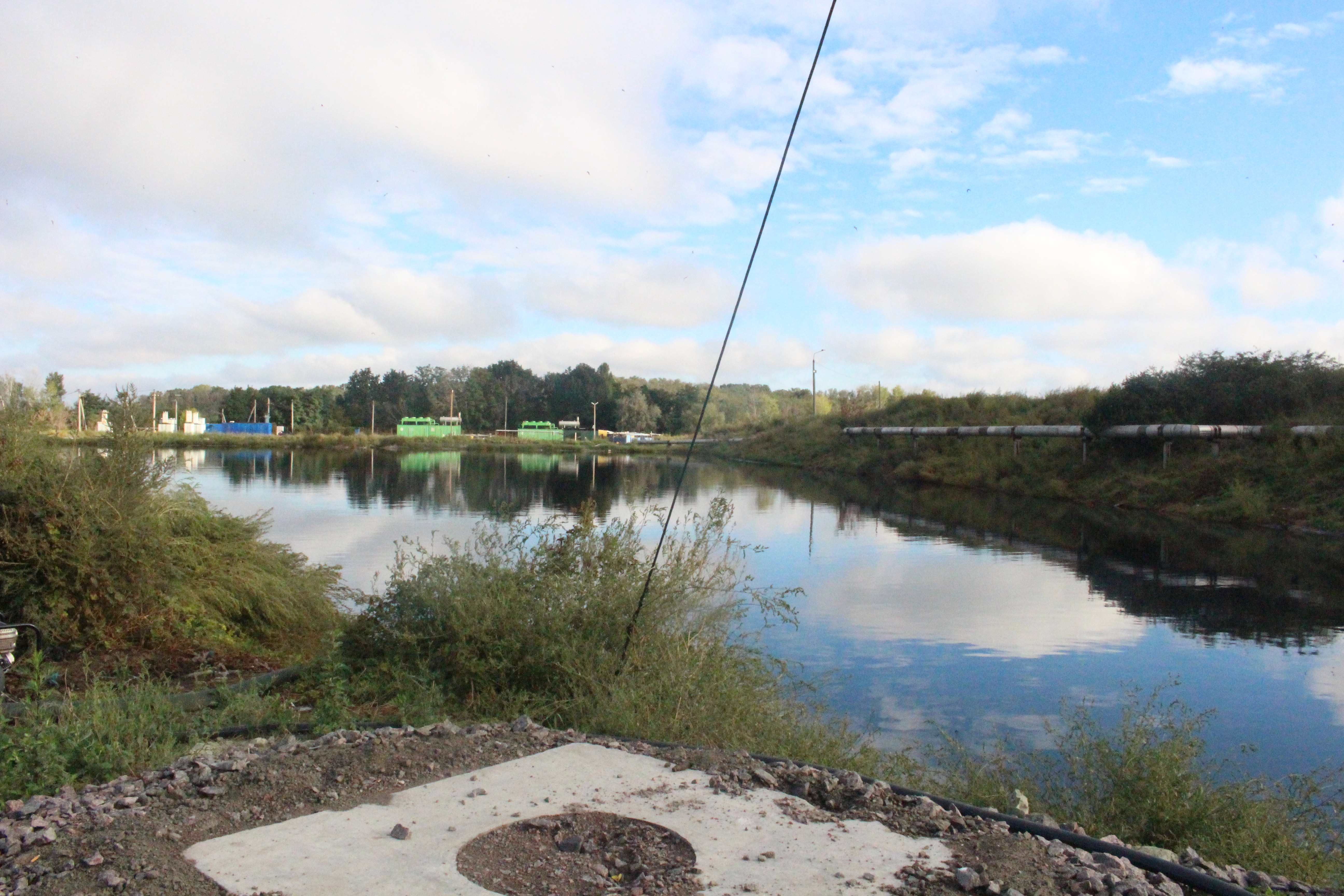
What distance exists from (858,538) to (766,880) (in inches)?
713

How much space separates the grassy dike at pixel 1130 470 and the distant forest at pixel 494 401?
56333mm

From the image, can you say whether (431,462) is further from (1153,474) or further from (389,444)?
(1153,474)

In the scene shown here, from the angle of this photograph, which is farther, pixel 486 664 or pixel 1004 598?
pixel 1004 598

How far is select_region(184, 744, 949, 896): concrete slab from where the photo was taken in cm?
350

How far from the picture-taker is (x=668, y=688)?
6164mm

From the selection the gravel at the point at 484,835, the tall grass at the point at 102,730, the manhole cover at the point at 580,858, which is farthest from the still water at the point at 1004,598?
the tall grass at the point at 102,730

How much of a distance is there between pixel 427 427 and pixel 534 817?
107 metres

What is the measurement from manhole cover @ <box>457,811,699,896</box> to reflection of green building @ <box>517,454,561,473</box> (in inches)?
1682

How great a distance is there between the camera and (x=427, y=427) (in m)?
108

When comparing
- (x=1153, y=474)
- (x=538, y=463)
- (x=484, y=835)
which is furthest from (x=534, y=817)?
(x=538, y=463)

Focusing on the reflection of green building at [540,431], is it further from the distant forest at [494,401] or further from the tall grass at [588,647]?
the tall grass at [588,647]

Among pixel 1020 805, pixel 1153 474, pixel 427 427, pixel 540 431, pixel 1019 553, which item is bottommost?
pixel 1019 553

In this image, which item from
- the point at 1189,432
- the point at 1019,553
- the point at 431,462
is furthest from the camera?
the point at 431,462

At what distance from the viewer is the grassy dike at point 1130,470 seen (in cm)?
2391
